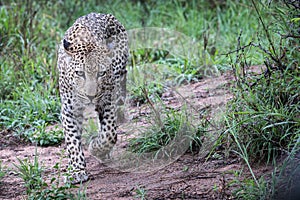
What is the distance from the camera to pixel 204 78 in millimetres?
8352

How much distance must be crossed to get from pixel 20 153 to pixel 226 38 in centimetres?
409

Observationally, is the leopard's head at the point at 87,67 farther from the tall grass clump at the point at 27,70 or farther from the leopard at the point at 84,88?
the tall grass clump at the point at 27,70

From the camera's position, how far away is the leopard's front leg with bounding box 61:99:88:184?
5824 mm

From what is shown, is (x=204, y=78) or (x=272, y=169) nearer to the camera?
(x=272, y=169)

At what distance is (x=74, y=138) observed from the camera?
595 cm

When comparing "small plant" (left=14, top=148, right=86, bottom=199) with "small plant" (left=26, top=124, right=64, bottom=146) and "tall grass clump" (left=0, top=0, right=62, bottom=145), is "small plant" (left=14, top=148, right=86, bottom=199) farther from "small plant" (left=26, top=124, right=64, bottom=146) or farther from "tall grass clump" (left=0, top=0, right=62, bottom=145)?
"tall grass clump" (left=0, top=0, right=62, bottom=145)

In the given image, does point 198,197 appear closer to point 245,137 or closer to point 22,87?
point 245,137

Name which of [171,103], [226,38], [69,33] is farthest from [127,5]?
[69,33]

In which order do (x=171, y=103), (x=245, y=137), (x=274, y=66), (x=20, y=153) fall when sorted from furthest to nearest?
1. (x=171, y=103)
2. (x=20, y=153)
3. (x=274, y=66)
4. (x=245, y=137)

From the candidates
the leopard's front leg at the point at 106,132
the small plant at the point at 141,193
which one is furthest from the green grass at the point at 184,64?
the small plant at the point at 141,193

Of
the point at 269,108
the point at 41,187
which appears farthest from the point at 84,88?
the point at 269,108

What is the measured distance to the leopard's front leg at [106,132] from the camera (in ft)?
20.5

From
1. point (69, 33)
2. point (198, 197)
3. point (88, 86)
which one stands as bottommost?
point (198, 197)

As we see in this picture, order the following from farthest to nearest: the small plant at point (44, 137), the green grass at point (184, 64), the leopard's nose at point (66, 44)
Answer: the small plant at point (44, 137) < the leopard's nose at point (66, 44) < the green grass at point (184, 64)
